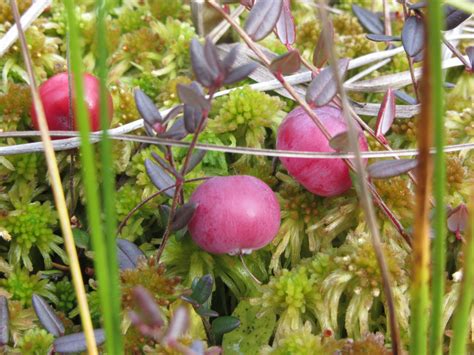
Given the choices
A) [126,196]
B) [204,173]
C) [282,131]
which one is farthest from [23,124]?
[282,131]

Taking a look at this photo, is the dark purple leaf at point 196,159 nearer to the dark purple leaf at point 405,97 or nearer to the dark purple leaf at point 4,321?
the dark purple leaf at point 4,321

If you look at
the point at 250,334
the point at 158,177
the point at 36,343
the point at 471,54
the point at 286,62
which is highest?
the point at 286,62

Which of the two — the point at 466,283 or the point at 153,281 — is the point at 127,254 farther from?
the point at 466,283

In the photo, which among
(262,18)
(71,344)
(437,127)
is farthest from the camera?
(262,18)

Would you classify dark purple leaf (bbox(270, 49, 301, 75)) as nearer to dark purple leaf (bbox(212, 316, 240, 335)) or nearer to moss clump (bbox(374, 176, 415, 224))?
moss clump (bbox(374, 176, 415, 224))

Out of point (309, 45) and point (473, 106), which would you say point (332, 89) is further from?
point (309, 45)

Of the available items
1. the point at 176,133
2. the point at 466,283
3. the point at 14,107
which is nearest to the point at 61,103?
the point at 14,107
